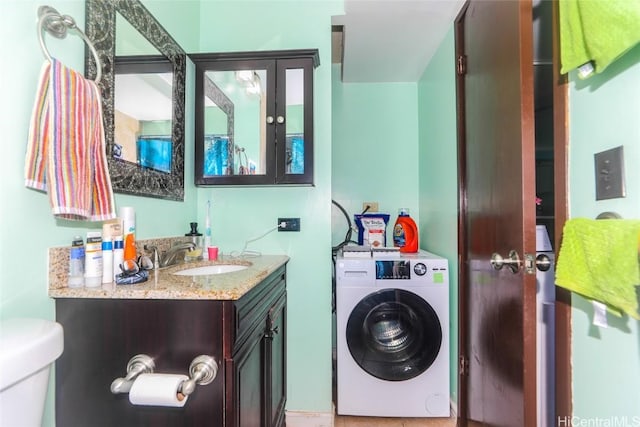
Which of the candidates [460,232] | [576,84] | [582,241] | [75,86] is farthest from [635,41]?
[75,86]

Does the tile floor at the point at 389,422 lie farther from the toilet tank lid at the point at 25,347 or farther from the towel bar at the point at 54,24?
the towel bar at the point at 54,24

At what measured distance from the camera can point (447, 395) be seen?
173 cm

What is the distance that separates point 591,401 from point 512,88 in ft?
3.01

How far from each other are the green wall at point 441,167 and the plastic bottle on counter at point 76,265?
1.76 metres

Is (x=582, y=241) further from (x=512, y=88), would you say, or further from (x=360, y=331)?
(x=360, y=331)

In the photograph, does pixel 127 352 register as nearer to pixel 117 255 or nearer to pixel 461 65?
pixel 117 255

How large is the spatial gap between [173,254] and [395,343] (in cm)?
135

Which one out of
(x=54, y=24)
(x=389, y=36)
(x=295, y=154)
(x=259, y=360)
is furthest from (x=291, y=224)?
(x=389, y=36)

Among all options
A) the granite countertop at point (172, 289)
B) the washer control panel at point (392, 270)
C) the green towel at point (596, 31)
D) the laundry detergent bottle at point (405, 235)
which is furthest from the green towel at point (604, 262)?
the laundry detergent bottle at point (405, 235)

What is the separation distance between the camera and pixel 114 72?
1112 mm

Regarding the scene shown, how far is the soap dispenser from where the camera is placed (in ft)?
4.94

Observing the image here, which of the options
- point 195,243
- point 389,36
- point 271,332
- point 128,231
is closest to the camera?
point 128,231

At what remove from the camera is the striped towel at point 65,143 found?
0.78m

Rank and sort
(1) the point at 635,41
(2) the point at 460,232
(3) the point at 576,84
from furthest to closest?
1. (2) the point at 460,232
2. (3) the point at 576,84
3. (1) the point at 635,41
